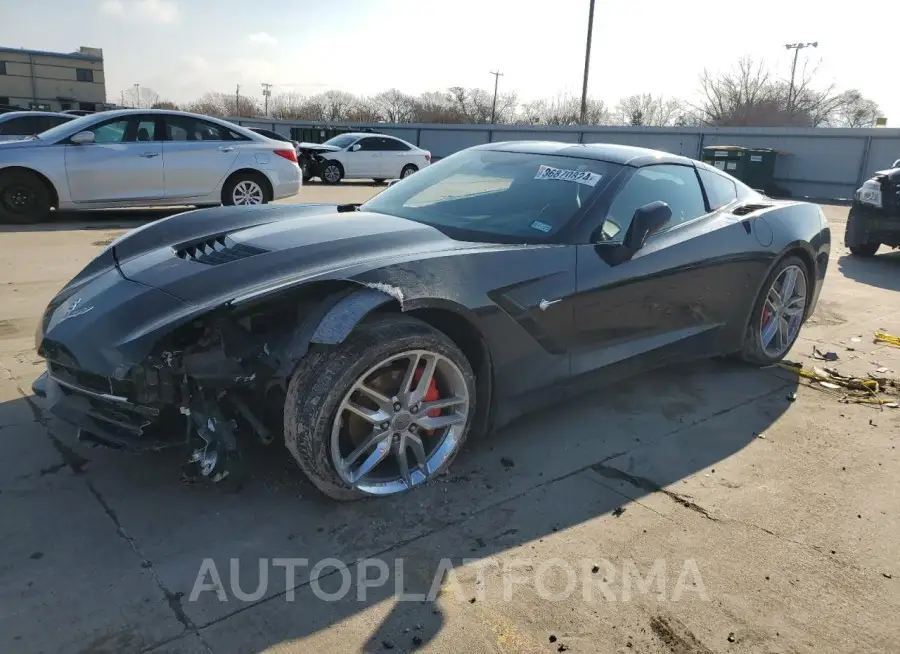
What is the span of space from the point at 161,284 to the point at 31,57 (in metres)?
55.6

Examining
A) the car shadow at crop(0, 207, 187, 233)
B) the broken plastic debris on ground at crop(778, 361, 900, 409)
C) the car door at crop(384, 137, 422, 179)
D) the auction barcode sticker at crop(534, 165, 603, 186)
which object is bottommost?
the broken plastic debris on ground at crop(778, 361, 900, 409)

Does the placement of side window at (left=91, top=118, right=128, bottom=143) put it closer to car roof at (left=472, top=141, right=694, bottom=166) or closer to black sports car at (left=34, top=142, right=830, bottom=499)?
black sports car at (left=34, top=142, right=830, bottom=499)

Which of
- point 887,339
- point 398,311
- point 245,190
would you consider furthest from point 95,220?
point 887,339

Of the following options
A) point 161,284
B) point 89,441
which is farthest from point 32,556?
point 161,284

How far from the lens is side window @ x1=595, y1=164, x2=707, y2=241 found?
337 cm

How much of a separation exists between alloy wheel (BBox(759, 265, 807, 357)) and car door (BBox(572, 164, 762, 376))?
0.38 meters

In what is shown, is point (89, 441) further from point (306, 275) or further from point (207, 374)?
point (306, 275)

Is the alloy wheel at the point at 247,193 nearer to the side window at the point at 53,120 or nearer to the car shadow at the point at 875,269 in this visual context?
the side window at the point at 53,120

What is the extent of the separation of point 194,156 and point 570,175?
7.06m

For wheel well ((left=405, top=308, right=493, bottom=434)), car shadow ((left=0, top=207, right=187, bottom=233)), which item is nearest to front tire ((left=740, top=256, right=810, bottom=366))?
wheel well ((left=405, top=308, right=493, bottom=434))

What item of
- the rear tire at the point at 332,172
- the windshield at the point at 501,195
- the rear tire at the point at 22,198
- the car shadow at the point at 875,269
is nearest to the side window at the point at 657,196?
the windshield at the point at 501,195

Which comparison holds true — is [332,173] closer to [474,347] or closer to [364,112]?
[474,347]

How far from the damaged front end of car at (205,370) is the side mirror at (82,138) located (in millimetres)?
6897

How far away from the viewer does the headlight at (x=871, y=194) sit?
8306 millimetres
